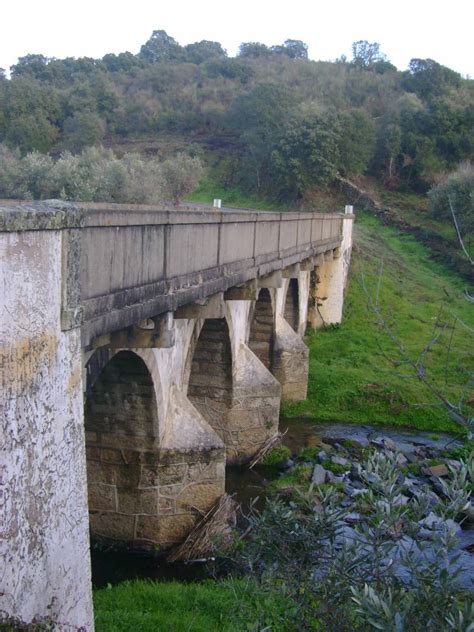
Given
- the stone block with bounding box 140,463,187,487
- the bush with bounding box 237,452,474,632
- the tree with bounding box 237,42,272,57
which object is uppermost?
the tree with bounding box 237,42,272,57

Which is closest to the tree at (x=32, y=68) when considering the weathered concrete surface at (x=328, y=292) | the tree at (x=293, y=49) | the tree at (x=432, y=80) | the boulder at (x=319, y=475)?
the tree at (x=293, y=49)

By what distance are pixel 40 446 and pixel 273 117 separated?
43911mm

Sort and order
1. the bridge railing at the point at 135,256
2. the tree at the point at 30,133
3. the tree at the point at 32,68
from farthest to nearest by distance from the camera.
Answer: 1. the tree at the point at 32,68
2. the tree at the point at 30,133
3. the bridge railing at the point at 135,256

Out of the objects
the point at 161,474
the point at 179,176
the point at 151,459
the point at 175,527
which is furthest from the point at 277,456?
the point at 179,176

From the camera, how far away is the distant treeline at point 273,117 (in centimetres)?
4144

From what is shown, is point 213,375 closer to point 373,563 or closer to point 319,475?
point 319,475

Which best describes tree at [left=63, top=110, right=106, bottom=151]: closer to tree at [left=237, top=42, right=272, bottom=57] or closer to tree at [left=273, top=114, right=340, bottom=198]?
tree at [left=273, top=114, right=340, bottom=198]

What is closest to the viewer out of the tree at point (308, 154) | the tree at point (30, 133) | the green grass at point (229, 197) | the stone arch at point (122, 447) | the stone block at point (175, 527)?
the stone arch at point (122, 447)

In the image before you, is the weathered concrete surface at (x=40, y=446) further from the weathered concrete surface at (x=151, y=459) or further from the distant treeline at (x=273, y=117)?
the distant treeline at (x=273, y=117)

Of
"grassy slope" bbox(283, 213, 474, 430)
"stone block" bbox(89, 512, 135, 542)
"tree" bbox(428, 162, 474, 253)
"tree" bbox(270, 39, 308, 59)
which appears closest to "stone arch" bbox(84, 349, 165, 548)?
"stone block" bbox(89, 512, 135, 542)

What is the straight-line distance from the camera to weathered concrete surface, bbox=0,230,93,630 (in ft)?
13.4

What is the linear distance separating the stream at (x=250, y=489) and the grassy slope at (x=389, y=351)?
65cm

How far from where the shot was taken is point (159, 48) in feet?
332

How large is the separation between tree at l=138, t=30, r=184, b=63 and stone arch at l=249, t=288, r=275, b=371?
8351cm
